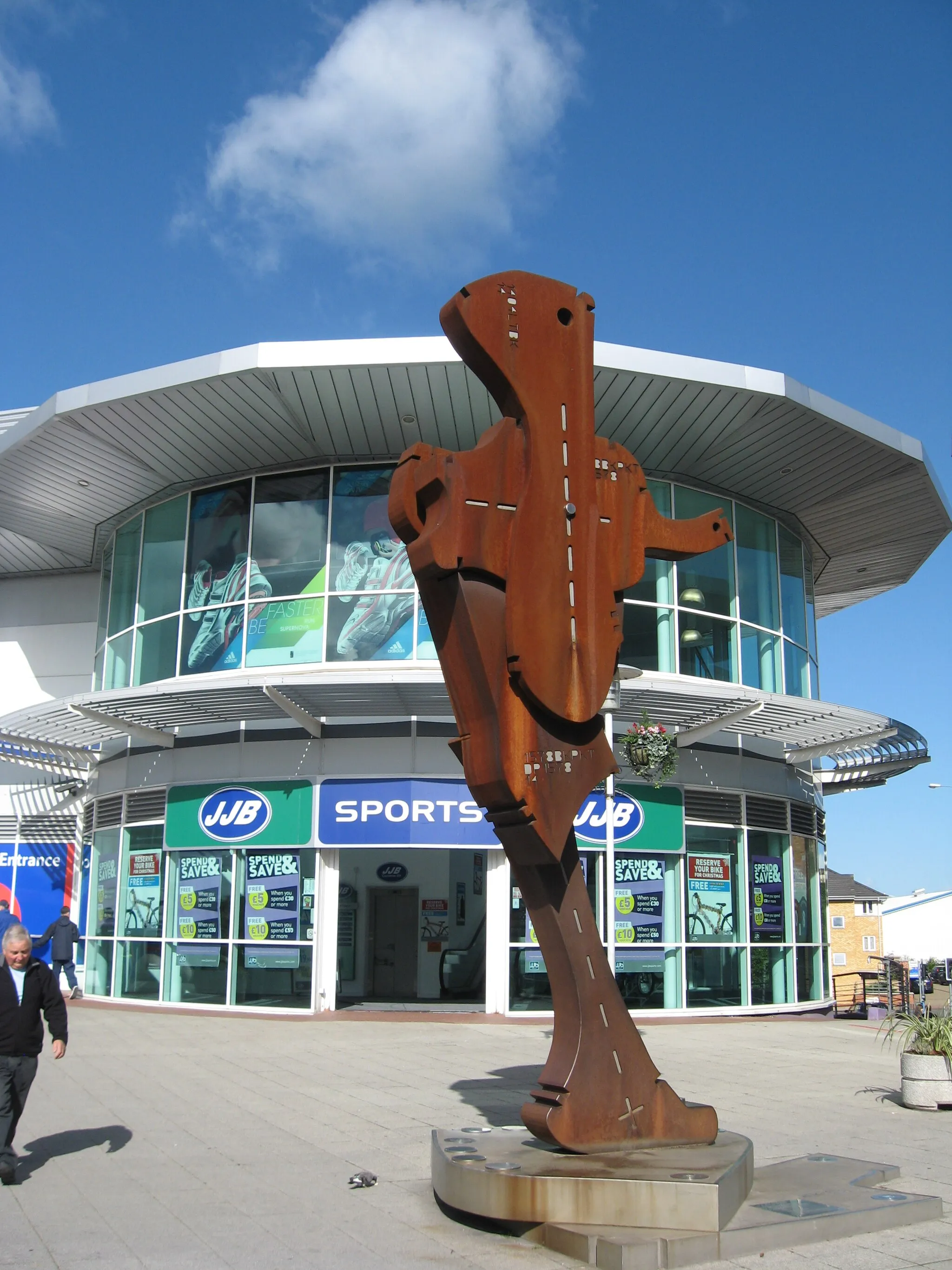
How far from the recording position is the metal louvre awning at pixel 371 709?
17.0 metres

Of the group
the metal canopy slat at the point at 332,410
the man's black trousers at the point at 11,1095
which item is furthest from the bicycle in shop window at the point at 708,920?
the man's black trousers at the point at 11,1095

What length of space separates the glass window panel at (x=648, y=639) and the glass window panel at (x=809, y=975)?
5811 millimetres

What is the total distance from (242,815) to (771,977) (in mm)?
9064

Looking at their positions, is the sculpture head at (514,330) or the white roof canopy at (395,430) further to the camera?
the white roof canopy at (395,430)

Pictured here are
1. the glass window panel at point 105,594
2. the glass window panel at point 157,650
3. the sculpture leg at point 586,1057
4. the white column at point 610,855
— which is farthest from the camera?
the glass window panel at point 105,594

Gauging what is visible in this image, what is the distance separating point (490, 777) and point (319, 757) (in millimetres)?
12168

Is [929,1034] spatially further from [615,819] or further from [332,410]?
[332,410]

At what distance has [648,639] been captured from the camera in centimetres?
1933

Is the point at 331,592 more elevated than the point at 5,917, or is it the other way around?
the point at 331,592

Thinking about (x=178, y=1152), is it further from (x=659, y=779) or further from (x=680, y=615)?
(x=680, y=615)

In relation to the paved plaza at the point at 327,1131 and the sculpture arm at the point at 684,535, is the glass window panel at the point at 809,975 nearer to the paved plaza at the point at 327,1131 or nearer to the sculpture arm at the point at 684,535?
the paved plaza at the point at 327,1131

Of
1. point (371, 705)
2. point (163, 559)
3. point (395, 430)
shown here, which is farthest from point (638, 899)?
point (163, 559)

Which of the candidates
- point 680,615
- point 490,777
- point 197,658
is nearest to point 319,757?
point 197,658

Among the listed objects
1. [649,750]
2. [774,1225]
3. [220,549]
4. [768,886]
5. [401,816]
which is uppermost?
[220,549]
